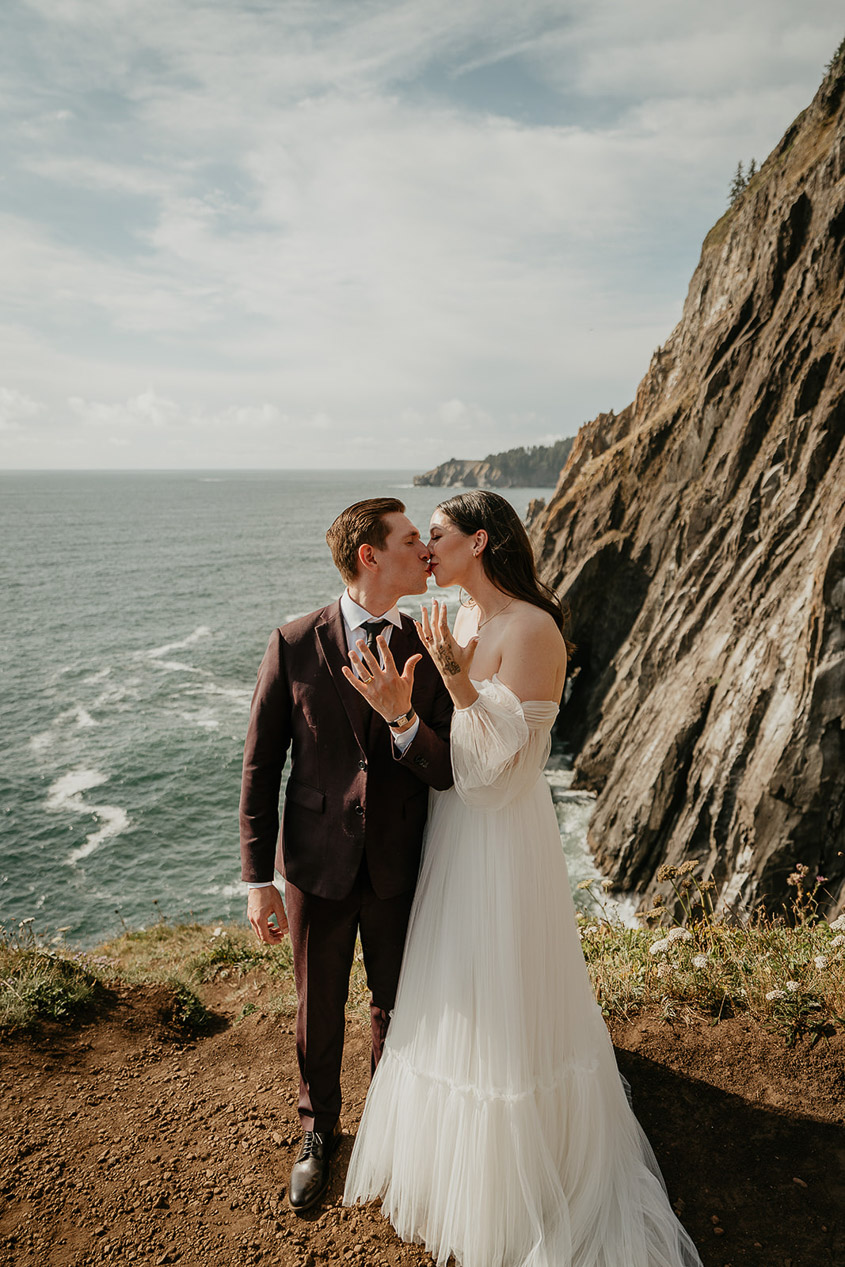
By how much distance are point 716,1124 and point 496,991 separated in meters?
1.87

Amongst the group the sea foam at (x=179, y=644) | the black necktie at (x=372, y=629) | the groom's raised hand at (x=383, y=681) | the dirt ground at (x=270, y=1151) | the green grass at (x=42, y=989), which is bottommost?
the sea foam at (x=179, y=644)

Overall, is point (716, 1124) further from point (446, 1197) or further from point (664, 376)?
point (664, 376)

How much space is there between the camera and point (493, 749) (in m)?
3.54

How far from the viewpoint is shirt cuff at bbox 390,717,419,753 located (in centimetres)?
354

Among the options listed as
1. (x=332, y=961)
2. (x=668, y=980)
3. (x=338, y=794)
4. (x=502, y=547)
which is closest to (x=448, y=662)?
(x=502, y=547)

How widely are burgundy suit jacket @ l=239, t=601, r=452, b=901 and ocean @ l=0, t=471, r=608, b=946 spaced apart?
25.8ft

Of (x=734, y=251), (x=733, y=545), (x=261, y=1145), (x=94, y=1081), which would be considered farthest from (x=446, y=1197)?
(x=734, y=251)

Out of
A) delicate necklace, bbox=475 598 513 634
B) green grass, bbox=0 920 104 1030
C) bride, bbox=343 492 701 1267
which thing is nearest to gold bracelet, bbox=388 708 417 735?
bride, bbox=343 492 701 1267

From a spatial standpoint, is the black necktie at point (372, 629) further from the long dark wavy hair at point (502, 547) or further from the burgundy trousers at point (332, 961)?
the burgundy trousers at point (332, 961)

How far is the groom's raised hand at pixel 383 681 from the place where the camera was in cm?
334

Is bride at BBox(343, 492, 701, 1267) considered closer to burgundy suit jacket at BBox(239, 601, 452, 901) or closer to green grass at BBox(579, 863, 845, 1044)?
burgundy suit jacket at BBox(239, 601, 452, 901)

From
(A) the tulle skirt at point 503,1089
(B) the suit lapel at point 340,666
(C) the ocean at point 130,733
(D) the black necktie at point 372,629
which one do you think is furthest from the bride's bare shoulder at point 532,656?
(C) the ocean at point 130,733

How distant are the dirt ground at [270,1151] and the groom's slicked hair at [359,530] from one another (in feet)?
11.2

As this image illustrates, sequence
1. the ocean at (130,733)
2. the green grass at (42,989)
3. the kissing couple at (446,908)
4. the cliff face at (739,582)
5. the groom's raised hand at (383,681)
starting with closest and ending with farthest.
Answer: the groom's raised hand at (383,681)
the kissing couple at (446,908)
the green grass at (42,989)
the cliff face at (739,582)
the ocean at (130,733)
